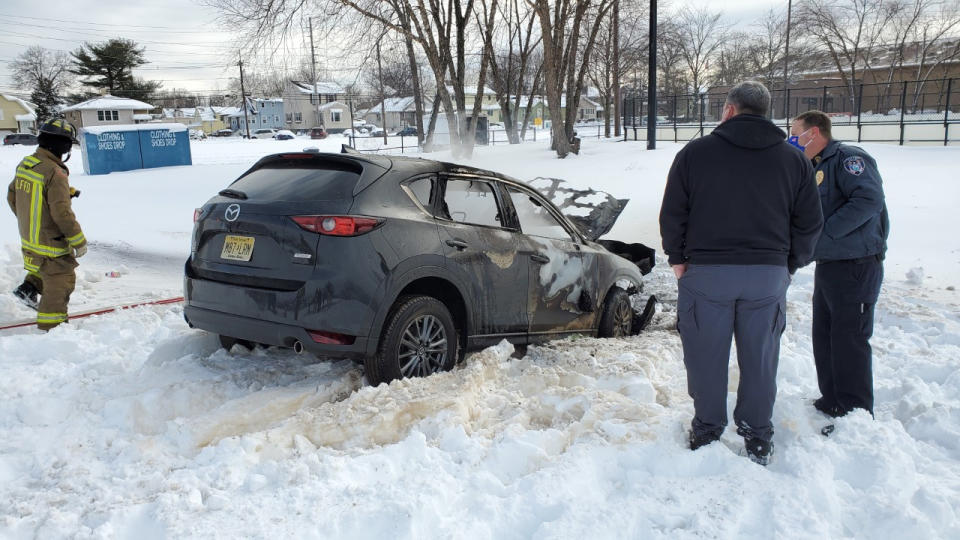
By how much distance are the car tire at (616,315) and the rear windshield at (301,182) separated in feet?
9.21

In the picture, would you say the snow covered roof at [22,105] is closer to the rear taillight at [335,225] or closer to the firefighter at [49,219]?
the firefighter at [49,219]

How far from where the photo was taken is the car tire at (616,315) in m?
6.07

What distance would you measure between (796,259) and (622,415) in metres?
1.26

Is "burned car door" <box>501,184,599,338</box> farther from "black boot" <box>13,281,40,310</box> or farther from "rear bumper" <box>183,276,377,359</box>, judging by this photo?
"black boot" <box>13,281,40,310</box>

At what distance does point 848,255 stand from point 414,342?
2.58 meters

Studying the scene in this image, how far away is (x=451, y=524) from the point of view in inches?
109

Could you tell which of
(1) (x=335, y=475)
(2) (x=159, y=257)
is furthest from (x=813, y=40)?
(1) (x=335, y=475)

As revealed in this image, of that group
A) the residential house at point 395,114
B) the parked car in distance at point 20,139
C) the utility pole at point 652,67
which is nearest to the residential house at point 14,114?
the parked car in distance at point 20,139

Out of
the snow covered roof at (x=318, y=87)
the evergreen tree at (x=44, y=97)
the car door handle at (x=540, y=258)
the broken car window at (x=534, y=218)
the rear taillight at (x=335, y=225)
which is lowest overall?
the car door handle at (x=540, y=258)

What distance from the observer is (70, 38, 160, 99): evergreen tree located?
7050cm

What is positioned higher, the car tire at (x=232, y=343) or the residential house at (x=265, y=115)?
the residential house at (x=265, y=115)

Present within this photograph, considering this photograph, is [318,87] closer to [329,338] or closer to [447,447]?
[329,338]

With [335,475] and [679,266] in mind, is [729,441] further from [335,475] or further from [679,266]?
[335,475]

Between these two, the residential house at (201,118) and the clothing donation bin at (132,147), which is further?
the residential house at (201,118)
